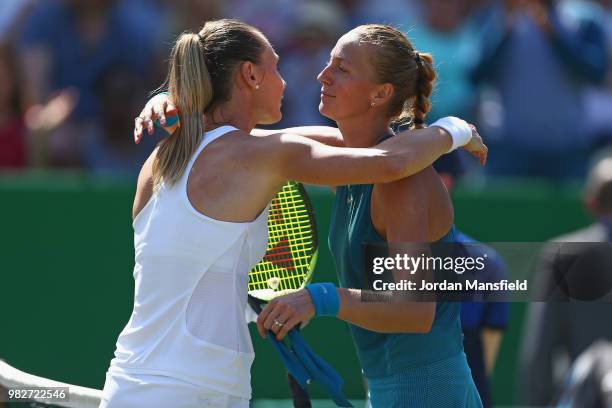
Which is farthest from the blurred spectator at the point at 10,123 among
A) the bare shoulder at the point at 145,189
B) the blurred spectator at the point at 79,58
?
the bare shoulder at the point at 145,189

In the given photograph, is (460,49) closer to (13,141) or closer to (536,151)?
(536,151)

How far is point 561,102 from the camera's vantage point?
774 cm

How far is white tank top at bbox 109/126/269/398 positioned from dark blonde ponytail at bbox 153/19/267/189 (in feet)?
0.16

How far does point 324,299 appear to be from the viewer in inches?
120

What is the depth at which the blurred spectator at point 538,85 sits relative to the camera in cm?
762

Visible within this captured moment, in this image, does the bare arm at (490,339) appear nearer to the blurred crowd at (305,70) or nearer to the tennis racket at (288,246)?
the tennis racket at (288,246)

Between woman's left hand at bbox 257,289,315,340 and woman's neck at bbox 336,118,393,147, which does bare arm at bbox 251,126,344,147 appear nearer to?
woman's neck at bbox 336,118,393,147

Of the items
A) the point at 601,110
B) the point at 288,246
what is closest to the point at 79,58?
the point at 601,110

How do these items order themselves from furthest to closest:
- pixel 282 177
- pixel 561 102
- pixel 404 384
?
pixel 561 102
pixel 404 384
pixel 282 177

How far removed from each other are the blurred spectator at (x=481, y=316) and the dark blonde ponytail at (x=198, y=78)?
108 cm

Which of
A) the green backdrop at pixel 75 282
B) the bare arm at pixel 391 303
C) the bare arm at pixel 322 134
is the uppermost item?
the bare arm at pixel 322 134

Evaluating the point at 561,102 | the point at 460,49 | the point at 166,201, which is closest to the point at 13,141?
the point at 460,49

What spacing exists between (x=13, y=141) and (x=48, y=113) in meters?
0.34

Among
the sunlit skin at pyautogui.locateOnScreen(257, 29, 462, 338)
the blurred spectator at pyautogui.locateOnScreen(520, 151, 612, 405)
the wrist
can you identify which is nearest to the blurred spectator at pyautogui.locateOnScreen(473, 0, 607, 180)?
the blurred spectator at pyautogui.locateOnScreen(520, 151, 612, 405)
